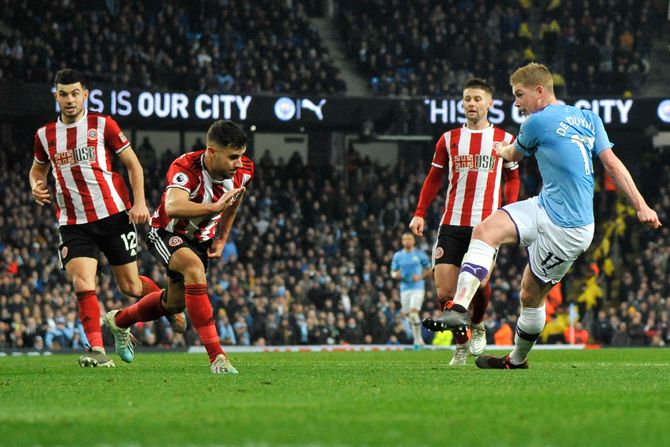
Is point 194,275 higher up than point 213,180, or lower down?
lower down

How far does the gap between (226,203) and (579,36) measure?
25.3m

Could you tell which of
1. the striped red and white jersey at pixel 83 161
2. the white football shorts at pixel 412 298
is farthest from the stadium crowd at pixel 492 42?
the striped red and white jersey at pixel 83 161

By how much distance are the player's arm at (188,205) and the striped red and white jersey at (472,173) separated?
2936 mm

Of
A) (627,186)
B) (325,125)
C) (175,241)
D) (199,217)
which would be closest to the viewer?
(627,186)

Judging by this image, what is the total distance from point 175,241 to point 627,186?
11.1ft

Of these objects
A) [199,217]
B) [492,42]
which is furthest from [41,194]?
[492,42]

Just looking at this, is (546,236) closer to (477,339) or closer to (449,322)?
(449,322)

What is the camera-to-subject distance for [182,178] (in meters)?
9.07

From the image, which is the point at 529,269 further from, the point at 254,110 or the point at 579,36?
the point at 579,36

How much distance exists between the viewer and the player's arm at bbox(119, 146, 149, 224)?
397 inches

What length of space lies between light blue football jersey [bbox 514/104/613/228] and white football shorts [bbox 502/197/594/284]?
56 millimetres

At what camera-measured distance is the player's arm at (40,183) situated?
33.3 ft

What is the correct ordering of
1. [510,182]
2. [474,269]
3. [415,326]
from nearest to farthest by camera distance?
1. [474,269]
2. [510,182]
3. [415,326]

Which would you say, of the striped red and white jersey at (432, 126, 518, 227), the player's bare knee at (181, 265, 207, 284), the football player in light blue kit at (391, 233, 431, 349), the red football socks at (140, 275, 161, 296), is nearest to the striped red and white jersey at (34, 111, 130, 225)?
the red football socks at (140, 275, 161, 296)
